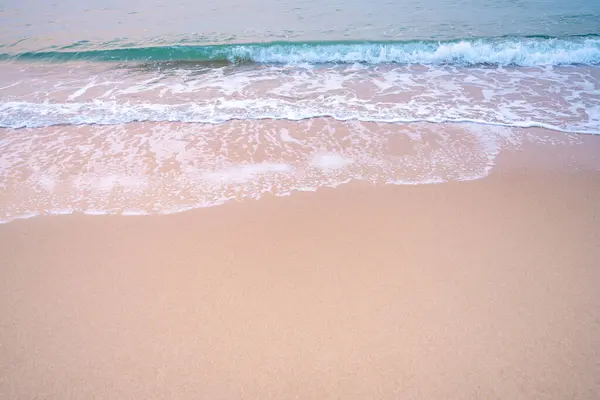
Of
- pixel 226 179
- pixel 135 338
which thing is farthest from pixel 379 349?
pixel 226 179

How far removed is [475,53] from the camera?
7.64 metres

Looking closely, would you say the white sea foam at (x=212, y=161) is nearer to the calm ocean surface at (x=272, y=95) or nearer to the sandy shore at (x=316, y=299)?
the calm ocean surface at (x=272, y=95)

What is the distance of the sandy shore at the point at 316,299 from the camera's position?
188 centimetres

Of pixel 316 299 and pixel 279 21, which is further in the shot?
pixel 279 21

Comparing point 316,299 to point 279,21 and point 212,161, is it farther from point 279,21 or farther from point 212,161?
point 279,21

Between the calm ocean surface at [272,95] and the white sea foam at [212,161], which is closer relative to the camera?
the white sea foam at [212,161]

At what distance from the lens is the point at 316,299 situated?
2.29 metres

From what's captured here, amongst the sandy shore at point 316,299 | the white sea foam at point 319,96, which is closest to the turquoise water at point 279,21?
the white sea foam at point 319,96

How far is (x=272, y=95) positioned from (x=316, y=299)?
14.1 feet

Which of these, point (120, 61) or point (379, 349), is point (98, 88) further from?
point (379, 349)

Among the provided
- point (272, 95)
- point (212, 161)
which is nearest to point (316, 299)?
point (212, 161)

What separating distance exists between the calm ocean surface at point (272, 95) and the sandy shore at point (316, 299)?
1.50 ft

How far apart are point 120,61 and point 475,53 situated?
7854mm

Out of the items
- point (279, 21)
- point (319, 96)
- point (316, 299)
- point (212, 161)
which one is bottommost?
point (316, 299)
